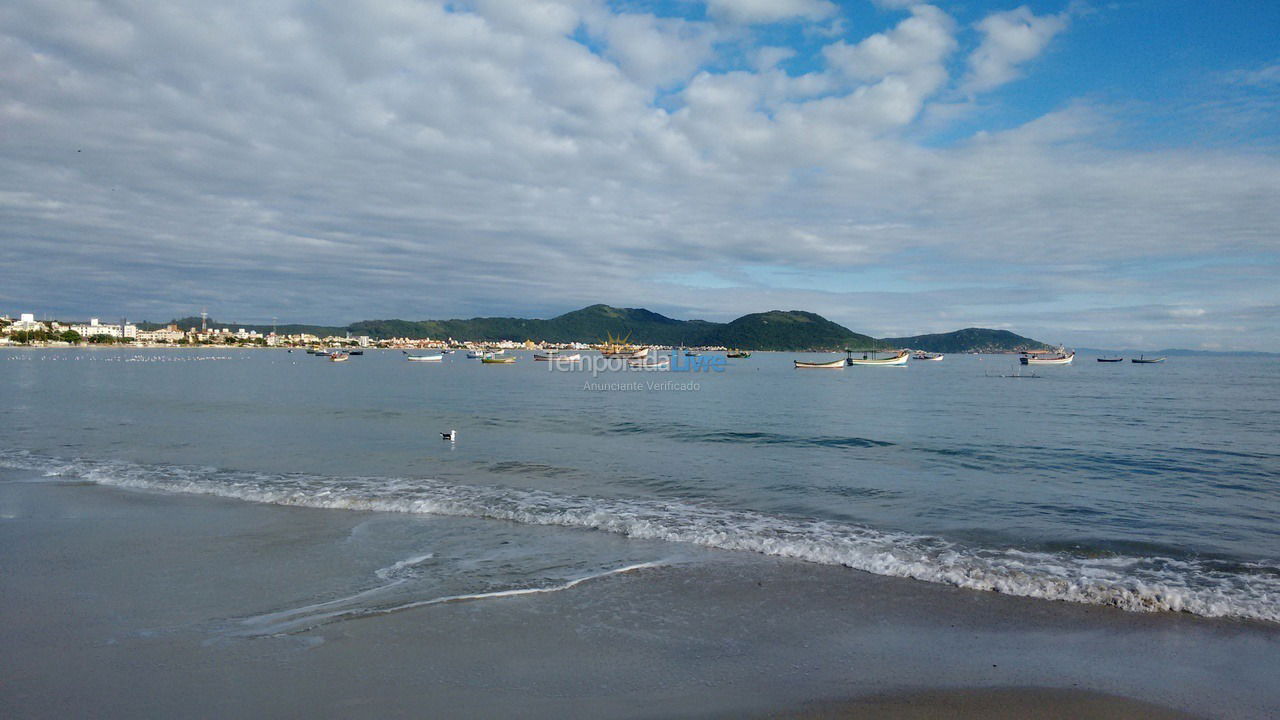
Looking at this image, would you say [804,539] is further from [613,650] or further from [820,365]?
[820,365]

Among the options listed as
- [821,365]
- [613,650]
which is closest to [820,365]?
[821,365]

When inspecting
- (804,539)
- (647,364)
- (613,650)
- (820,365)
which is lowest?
(647,364)

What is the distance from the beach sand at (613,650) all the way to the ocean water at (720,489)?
571 millimetres

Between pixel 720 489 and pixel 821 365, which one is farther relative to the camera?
pixel 821 365

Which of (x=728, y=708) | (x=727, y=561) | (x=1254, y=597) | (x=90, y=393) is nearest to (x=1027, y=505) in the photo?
(x=1254, y=597)

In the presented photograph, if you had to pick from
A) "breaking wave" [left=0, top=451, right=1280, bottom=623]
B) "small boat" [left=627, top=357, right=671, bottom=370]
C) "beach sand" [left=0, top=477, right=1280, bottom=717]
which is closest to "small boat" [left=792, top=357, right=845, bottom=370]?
"small boat" [left=627, top=357, right=671, bottom=370]

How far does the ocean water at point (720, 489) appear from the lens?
894cm

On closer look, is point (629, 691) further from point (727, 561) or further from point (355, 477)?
point (355, 477)

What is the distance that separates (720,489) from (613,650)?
30.7 ft

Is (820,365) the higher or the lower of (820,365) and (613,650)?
the higher

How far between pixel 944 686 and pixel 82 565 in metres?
10.6

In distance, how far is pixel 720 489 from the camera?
15461mm

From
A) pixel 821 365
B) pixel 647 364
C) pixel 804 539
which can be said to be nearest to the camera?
pixel 804 539

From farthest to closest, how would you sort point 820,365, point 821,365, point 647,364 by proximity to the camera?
point 647,364 < point 821,365 < point 820,365
